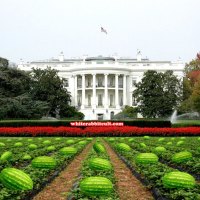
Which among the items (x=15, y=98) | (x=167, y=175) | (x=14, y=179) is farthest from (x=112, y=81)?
(x=14, y=179)

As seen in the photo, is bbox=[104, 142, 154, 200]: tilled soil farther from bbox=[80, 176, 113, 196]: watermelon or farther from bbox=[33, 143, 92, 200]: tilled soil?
bbox=[80, 176, 113, 196]: watermelon

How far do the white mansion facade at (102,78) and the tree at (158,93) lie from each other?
1901 centimetres

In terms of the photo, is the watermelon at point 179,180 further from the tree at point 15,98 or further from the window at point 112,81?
the window at point 112,81

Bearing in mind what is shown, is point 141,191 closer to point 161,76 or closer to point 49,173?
point 49,173

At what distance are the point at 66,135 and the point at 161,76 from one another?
29636mm

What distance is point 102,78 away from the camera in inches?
2921

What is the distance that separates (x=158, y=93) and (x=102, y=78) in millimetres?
25611

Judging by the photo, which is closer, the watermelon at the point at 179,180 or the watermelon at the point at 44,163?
the watermelon at the point at 179,180

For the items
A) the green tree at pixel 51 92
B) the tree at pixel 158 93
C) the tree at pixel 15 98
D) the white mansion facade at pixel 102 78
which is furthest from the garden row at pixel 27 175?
the white mansion facade at pixel 102 78

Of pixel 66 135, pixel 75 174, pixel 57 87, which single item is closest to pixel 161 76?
pixel 57 87

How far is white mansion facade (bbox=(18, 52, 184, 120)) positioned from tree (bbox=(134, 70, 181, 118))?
19011mm

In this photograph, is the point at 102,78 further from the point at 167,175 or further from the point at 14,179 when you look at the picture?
A: the point at 14,179

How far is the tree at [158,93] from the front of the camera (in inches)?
1954

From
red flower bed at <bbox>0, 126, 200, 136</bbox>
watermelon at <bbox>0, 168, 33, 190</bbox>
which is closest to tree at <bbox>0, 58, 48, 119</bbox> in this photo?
red flower bed at <bbox>0, 126, 200, 136</bbox>
